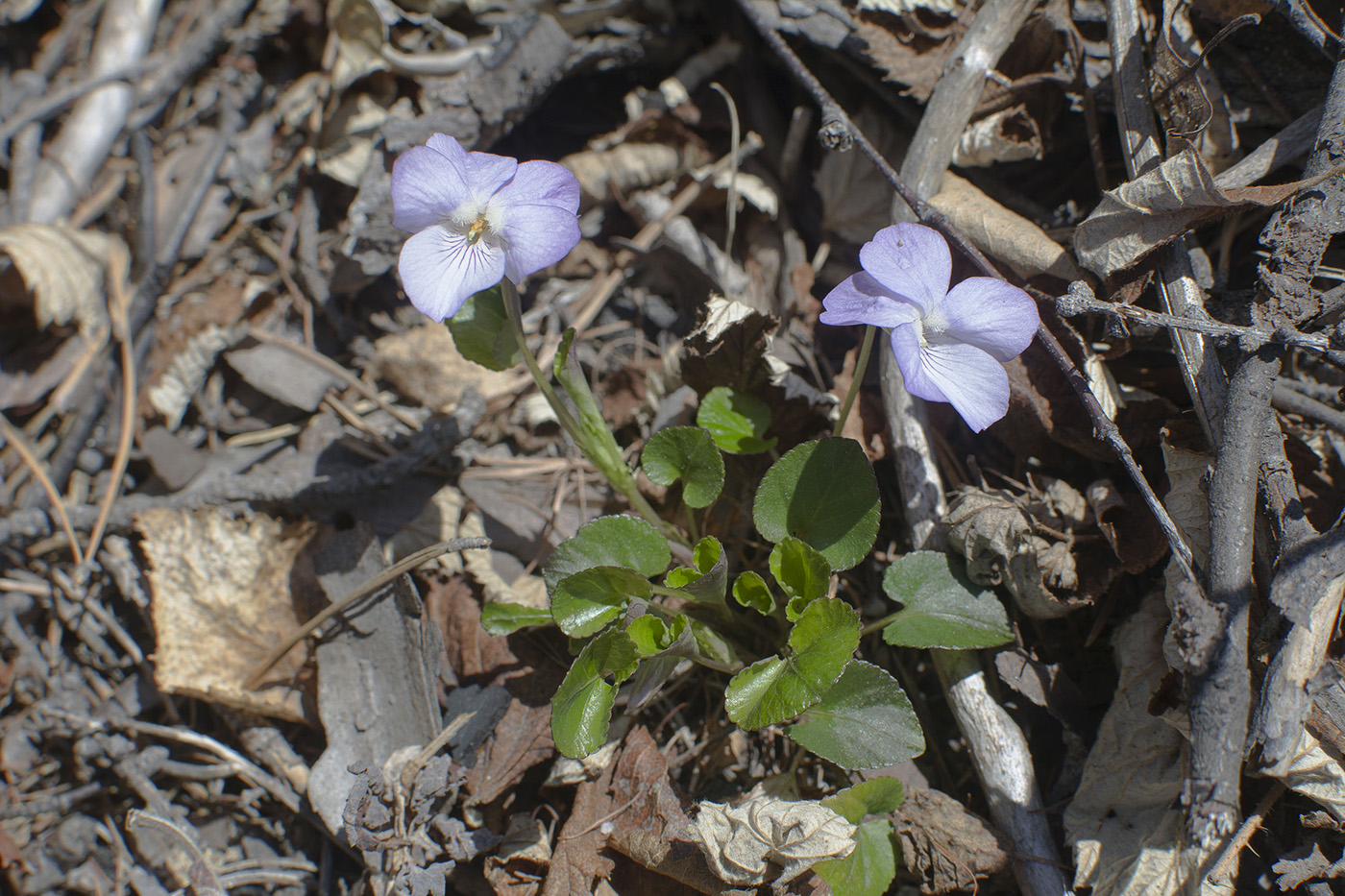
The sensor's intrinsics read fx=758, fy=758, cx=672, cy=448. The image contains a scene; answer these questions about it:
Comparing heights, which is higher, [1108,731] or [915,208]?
[915,208]

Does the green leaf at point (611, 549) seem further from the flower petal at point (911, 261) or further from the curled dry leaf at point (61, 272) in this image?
the curled dry leaf at point (61, 272)

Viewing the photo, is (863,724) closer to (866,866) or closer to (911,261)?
(866,866)

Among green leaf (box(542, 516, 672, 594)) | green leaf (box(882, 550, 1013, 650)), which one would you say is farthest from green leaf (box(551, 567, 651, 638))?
green leaf (box(882, 550, 1013, 650))

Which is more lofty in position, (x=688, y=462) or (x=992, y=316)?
(x=992, y=316)

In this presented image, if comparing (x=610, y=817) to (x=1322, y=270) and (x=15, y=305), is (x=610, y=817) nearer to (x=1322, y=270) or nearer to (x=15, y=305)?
(x=1322, y=270)

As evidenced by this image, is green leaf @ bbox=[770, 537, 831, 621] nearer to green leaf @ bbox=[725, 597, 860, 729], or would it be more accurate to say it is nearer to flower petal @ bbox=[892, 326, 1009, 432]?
green leaf @ bbox=[725, 597, 860, 729]

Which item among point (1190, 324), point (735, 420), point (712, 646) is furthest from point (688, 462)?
point (1190, 324)

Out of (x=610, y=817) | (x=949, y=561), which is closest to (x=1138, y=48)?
(x=949, y=561)
